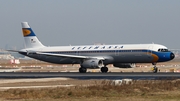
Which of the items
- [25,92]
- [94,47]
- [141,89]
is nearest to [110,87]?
[141,89]

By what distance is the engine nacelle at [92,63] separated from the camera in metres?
69.1

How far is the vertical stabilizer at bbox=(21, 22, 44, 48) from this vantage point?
79.9 metres

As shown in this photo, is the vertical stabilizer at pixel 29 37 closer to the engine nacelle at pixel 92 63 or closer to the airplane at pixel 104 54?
the airplane at pixel 104 54

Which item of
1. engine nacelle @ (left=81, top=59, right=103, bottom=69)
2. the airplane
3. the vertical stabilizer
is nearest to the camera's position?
the airplane

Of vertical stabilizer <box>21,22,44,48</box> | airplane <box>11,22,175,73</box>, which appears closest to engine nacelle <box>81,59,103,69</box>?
airplane <box>11,22,175,73</box>

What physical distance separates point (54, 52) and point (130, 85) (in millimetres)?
38317

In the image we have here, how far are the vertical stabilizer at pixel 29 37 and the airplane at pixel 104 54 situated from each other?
3.05 feet

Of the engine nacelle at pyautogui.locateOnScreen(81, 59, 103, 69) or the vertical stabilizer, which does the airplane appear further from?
the vertical stabilizer

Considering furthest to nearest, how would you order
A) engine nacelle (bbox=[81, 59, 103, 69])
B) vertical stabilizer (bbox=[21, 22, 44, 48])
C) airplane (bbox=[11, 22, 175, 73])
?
vertical stabilizer (bbox=[21, 22, 44, 48])
engine nacelle (bbox=[81, 59, 103, 69])
airplane (bbox=[11, 22, 175, 73])

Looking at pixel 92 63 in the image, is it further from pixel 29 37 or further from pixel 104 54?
pixel 29 37

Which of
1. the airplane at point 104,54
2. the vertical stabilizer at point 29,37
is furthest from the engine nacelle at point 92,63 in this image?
the vertical stabilizer at point 29,37

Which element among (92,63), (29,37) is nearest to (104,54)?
(92,63)

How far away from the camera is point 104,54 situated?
232ft

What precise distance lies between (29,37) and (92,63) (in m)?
15.7
